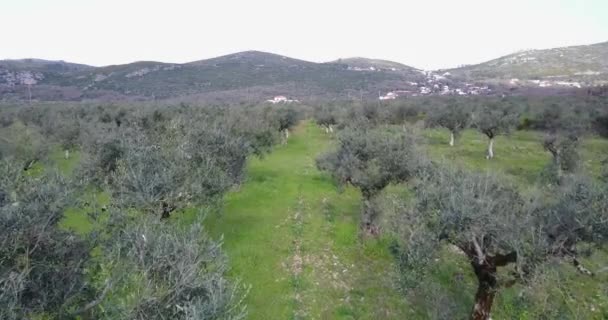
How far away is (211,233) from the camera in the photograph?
28.0 meters

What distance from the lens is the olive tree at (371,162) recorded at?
2506 cm

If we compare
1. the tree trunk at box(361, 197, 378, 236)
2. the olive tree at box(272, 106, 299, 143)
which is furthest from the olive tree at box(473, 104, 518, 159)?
the tree trunk at box(361, 197, 378, 236)

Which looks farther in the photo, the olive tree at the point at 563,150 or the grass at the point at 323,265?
the olive tree at the point at 563,150

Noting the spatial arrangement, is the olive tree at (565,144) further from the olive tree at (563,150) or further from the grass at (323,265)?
the grass at (323,265)

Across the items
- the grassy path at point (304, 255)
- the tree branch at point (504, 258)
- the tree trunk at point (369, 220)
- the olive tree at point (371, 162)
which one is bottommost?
the grassy path at point (304, 255)

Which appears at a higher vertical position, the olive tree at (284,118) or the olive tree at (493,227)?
the olive tree at (493,227)

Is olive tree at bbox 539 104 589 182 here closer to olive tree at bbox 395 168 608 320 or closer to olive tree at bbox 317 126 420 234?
olive tree at bbox 317 126 420 234

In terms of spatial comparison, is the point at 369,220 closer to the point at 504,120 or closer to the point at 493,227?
the point at 493,227

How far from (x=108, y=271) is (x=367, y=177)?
17.0 metres

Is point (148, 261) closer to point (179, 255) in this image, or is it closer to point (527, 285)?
point (179, 255)

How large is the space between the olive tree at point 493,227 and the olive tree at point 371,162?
8.16 m

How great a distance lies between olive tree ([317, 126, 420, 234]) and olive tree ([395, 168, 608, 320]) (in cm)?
816

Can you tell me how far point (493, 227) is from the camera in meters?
14.4

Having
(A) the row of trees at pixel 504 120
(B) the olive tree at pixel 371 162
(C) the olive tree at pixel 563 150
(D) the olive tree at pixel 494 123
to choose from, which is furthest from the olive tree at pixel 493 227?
(D) the olive tree at pixel 494 123
